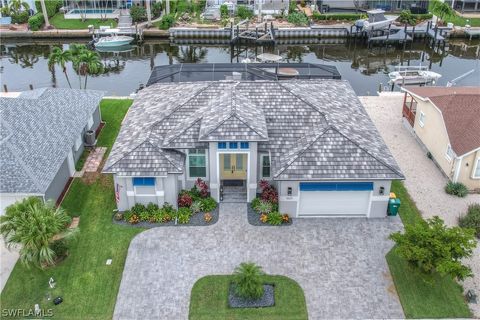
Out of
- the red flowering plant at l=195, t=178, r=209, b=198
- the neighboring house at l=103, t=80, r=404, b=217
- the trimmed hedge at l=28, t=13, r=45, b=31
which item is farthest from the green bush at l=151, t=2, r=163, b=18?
the red flowering plant at l=195, t=178, r=209, b=198

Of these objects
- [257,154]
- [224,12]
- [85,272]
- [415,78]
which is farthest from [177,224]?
[224,12]

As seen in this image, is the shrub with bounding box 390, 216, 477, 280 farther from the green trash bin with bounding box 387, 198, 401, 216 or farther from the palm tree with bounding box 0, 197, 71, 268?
the palm tree with bounding box 0, 197, 71, 268

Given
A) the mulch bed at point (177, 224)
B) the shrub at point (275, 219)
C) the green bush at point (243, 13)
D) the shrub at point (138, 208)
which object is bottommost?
the mulch bed at point (177, 224)

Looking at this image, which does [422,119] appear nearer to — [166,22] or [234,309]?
[234,309]

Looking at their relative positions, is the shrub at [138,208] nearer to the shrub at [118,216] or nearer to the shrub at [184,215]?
the shrub at [118,216]

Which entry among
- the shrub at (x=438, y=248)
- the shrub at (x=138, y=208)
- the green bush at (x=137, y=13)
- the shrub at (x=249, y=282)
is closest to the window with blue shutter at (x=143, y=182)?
the shrub at (x=138, y=208)

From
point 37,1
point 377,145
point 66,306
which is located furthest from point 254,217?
point 37,1
